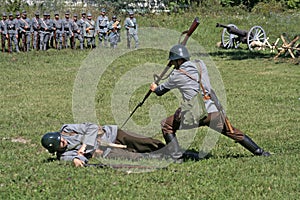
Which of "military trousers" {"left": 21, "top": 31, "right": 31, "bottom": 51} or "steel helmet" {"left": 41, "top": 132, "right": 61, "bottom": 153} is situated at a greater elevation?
"steel helmet" {"left": 41, "top": 132, "right": 61, "bottom": 153}

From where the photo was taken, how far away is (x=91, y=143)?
886 cm

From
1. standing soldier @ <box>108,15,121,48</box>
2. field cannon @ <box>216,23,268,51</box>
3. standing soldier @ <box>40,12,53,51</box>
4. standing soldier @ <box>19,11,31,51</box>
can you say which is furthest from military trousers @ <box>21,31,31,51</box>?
field cannon @ <box>216,23,268,51</box>

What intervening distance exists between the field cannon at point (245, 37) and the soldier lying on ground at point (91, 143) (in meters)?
16.5

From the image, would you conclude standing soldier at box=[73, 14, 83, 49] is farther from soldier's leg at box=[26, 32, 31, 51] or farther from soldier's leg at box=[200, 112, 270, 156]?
soldier's leg at box=[200, 112, 270, 156]

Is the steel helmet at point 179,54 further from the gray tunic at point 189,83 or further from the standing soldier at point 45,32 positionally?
the standing soldier at point 45,32

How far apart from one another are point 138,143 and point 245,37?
59.9 ft

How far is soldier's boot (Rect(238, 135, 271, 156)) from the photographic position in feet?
28.7

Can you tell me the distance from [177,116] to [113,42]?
20.6 m

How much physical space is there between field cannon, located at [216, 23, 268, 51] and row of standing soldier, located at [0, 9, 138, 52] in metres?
4.33

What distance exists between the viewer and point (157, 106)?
14305 mm

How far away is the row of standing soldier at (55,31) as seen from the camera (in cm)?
2848

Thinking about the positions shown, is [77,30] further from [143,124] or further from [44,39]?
[143,124]

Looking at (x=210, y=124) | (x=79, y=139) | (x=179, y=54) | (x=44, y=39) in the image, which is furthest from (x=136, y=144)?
(x=44, y=39)

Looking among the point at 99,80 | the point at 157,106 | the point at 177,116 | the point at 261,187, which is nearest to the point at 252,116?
the point at 157,106
